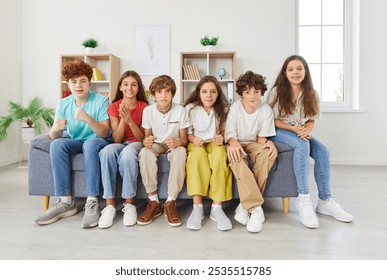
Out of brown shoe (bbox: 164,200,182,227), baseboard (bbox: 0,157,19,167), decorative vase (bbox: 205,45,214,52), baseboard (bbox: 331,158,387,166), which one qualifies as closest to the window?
baseboard (bbox: 331,158,387,166)

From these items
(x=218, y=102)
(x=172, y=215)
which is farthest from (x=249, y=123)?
(x=172, y=215)

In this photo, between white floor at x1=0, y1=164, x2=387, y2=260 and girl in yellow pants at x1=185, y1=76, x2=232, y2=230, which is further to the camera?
girl in yellow pants at x1=185, y1=76, x2=232, y2=230

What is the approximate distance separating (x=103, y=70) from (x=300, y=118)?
3163 millimetres

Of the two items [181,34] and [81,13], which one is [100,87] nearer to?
[81,13]

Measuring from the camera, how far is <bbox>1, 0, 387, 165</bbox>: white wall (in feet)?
14.1

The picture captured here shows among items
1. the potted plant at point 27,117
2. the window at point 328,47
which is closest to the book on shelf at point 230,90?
the window at point 328,47

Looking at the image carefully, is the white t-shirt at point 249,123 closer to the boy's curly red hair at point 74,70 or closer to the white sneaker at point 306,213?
the white sneaker at point 306,213

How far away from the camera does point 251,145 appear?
206 centimetres

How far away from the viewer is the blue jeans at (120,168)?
6.26ft

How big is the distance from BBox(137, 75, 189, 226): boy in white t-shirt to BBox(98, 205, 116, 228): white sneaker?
0.16m

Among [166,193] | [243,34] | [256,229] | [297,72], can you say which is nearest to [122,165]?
[166,193]

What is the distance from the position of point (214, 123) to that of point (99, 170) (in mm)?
781

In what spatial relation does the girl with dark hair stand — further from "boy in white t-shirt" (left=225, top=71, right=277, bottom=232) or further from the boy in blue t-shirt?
"boy in white t-shirt" (left=225, top=71, right=277, bottom=232)
